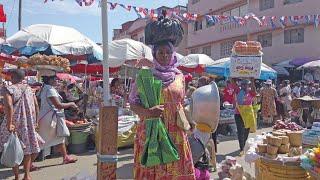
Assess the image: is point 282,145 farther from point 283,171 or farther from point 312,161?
point 312,161

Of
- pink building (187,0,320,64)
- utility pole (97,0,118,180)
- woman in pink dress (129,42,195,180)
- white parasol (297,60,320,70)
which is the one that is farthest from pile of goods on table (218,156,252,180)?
white parasol (297,60,320,70)

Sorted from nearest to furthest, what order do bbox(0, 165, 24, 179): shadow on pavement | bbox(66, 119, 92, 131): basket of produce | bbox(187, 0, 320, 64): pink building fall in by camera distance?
bbox(0, 165, 24, 179): shadow on pavement → bbox(66, 119, 92, 131): basket of produce → bbox(187, 0, 320, 64): pink building

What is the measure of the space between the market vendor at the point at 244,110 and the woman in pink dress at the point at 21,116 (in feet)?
13.4

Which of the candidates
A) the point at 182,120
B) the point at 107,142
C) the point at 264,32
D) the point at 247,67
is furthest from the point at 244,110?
the point at 264,32

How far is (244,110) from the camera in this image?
8.13m

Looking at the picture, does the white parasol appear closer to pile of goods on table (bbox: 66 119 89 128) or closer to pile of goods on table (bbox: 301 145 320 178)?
pile of goods on table (bbox: 66 119 89 128)

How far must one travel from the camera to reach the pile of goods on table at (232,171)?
200 inches

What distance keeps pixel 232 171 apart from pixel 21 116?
3.05 meters

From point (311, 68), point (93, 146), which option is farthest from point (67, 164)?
point (311, 68)

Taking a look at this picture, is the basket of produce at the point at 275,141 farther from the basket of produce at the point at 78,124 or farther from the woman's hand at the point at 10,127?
the basket of produce at the point at 78,124

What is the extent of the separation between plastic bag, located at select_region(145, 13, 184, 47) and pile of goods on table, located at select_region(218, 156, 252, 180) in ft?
8.02

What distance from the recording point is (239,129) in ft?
27.3

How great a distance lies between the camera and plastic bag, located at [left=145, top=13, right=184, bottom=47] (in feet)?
10.4

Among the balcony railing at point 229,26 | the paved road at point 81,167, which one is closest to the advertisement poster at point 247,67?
the paved road at point 81,167
